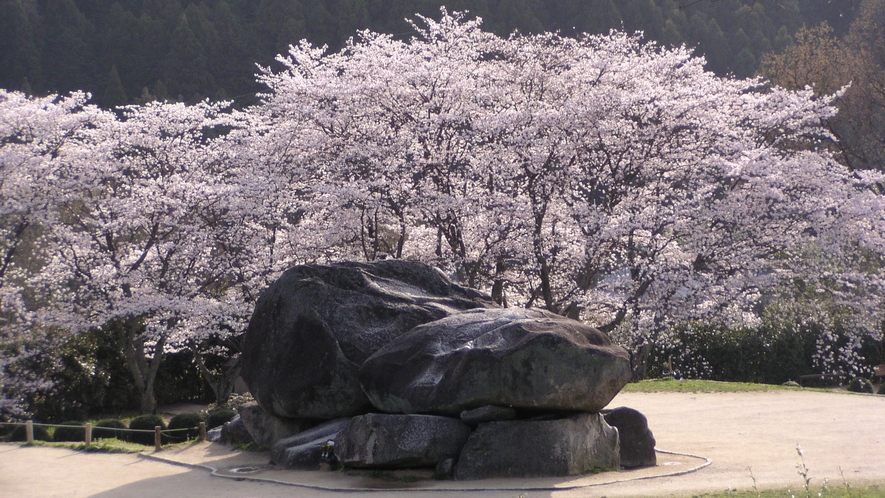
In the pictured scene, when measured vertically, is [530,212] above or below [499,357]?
above

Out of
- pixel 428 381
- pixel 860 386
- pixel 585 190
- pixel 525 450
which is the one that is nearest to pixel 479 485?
pixel 525 450

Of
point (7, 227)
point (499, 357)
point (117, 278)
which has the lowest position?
point (499, 357)

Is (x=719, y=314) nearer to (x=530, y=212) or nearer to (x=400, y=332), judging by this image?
(x=530, y=212)

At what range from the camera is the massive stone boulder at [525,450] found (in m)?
9.05

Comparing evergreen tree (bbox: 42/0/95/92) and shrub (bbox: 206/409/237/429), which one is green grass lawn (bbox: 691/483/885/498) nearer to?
shrub (bbox: 206/409/237/429)

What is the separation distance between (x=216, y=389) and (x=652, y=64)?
1321 centimetres

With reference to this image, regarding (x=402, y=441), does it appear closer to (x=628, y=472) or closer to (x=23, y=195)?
(x=628, y=472)

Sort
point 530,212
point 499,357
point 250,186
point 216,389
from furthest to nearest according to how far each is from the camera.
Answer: point 216,389
point 250,186
point 530,212
point 499,357

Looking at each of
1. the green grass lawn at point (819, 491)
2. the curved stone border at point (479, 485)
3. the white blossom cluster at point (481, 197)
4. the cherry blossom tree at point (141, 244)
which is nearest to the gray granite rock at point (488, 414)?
the curved stone border at point (479, 485)

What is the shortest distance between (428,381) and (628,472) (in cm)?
260

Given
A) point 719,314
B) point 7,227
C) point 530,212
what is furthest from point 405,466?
point 7,227

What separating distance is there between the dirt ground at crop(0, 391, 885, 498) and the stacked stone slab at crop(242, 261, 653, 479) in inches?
13.0

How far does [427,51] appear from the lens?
18.8m

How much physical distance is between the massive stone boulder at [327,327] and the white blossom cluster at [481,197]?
173 inches
